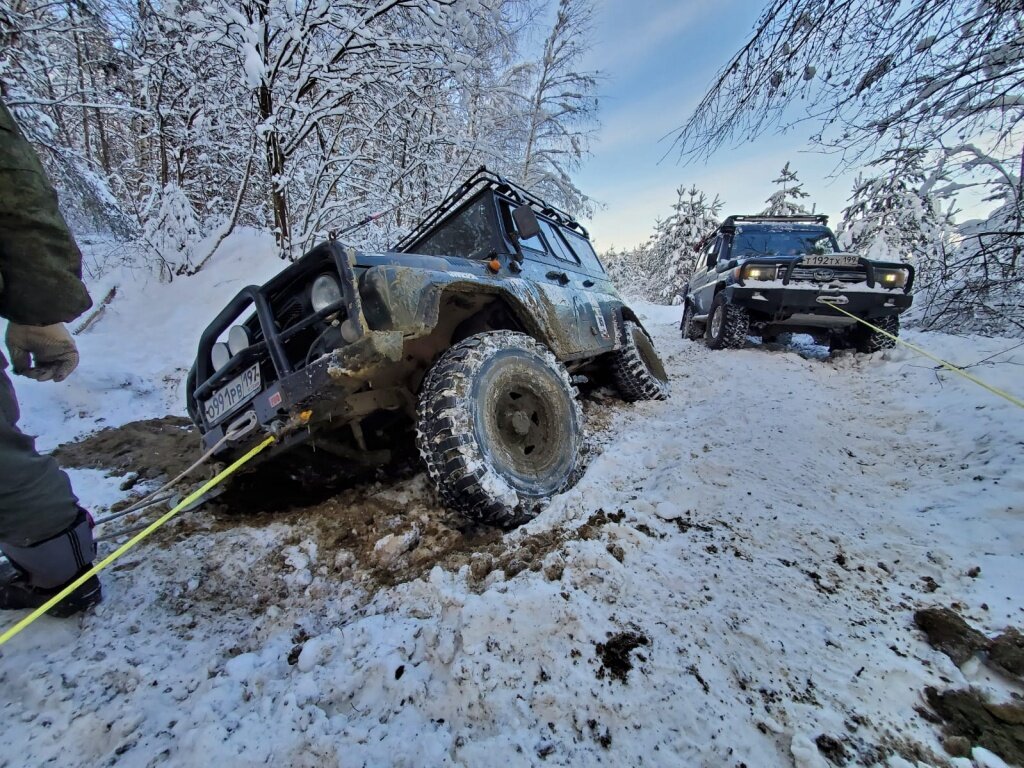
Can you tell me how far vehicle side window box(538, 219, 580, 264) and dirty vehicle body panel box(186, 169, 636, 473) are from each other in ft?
0.78

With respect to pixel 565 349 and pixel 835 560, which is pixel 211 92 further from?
pixel 835 560

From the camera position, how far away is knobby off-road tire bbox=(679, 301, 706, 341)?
8.12 meters

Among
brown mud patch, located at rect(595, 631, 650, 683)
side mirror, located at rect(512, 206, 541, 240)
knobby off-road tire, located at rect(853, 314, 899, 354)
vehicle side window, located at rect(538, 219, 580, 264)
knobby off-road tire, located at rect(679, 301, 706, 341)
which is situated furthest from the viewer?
knobby off-road tire, located at rect(679, 301, 706, 341)

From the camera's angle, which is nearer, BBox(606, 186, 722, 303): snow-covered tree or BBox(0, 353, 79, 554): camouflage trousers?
BBox(0, 353, 79, 554): camouflage trousers

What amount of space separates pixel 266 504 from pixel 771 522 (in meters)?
2.62

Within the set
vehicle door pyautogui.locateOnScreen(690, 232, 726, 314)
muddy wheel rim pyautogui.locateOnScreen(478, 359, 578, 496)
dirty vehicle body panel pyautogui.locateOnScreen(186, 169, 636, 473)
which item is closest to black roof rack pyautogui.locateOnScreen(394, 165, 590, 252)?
dirty vehicle body panel pyautogui.locateOnScreen(186, 169, 636, 473)

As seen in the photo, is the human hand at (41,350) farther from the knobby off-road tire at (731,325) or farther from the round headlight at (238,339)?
the knobby off-road tire at (731,325)

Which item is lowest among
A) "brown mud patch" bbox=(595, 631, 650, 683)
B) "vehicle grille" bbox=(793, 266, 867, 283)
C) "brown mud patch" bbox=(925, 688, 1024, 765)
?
"brown mud patch" bbox=(595, 631, 650, 683)

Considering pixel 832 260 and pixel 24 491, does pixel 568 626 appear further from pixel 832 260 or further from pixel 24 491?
pixel 832 260

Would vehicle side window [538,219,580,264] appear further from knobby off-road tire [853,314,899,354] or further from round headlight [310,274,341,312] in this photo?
knobby off-road tire [853,314,899,354]

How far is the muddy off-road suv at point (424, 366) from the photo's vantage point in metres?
1.86

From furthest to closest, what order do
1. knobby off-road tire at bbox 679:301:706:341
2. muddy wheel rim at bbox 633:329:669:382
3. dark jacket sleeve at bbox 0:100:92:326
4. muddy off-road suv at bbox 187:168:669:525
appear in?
knobby off-road tire at bbox 679:301:706:341 → muddy wheel rim at bbox 633:329:669:382 → muddy off-road suv at bbox 187:168:669:525 → dark jacket sleeve at bbox 0:100:92:326

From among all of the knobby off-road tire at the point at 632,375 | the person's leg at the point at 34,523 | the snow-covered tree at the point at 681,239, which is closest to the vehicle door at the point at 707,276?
the knobby off-road tire at the point at 632,375

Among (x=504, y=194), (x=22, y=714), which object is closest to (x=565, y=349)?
(x=504, y=194)
